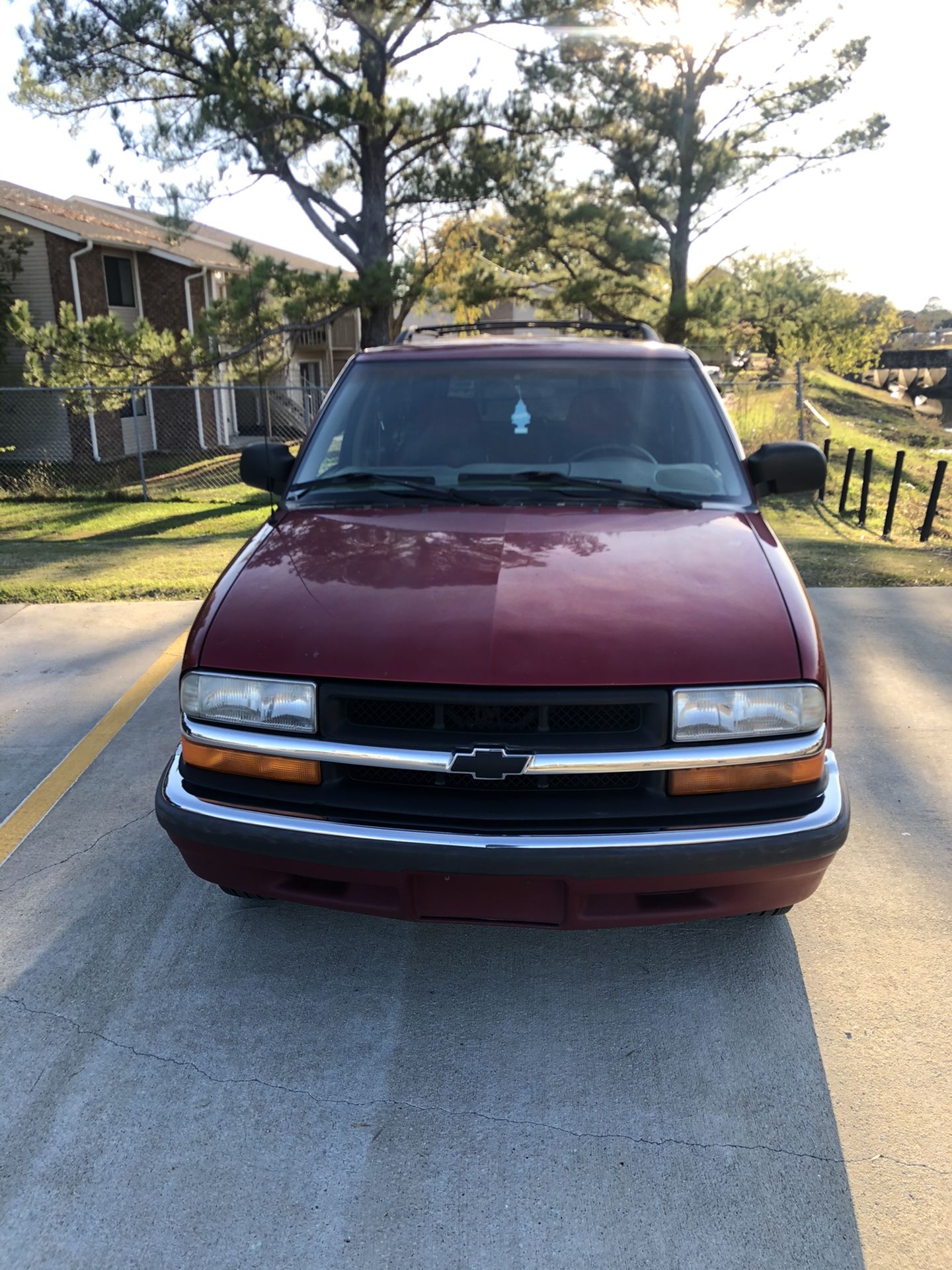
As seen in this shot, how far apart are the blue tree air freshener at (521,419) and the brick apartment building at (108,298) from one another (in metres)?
14.8

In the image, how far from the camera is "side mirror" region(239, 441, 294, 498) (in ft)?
12.9

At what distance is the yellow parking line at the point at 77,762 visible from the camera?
12.5 feet

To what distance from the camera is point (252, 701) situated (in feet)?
8.26

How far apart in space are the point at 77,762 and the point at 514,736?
2832mm

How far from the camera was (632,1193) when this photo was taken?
2.15 meters

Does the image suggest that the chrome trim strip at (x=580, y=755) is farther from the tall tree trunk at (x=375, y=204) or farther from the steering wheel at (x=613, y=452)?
the tall tree trunk at (x=375, y=204)

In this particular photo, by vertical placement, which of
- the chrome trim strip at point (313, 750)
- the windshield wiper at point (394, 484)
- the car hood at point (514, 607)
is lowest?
the chrome trim strip at point (313, 750)

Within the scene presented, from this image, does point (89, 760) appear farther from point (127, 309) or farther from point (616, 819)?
point (127, 309)

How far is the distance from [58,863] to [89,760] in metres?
0.96

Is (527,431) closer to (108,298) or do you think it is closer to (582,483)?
(582,483)

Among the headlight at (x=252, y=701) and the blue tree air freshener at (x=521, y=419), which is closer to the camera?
the headlight at (x=252, y=701)

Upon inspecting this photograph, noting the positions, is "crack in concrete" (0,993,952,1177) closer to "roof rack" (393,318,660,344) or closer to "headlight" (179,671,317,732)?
"headlight" (179,671,317,732)

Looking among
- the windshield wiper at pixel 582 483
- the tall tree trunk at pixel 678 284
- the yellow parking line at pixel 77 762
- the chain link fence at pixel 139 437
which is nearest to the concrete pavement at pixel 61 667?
the yellow parking line at pixel 77 762

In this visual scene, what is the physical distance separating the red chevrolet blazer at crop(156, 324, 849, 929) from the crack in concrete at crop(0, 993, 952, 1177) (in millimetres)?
467
